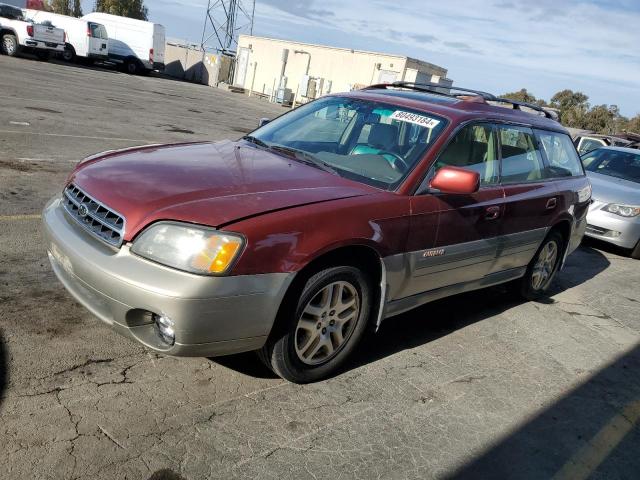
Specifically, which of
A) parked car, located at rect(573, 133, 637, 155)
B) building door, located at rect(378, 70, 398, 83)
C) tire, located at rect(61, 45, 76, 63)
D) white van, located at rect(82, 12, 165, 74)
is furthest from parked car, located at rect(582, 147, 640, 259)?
white van, located at rect(82, 12, 165, 74)

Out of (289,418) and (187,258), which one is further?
(289,418)

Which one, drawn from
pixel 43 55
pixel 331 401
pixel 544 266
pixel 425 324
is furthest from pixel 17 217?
pixel 43 55

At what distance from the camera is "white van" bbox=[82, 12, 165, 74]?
3038 cm

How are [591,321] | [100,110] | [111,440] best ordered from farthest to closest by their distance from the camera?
[100,110]
[591,321]
[111,440]

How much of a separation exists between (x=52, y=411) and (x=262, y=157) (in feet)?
6.62

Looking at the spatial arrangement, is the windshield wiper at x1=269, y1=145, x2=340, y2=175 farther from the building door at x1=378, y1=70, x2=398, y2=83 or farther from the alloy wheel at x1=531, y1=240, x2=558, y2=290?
the building door at x1=378, y1=70, x2=398, y2=83

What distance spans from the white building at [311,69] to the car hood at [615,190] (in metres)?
19.9

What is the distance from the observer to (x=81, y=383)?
118 inches

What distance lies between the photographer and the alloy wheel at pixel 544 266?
215 inches

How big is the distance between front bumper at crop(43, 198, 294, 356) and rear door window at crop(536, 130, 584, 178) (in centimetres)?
337

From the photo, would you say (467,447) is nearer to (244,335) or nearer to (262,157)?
(244,335)

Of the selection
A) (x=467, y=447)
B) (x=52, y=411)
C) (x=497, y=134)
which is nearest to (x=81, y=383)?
(x=52, y=411)

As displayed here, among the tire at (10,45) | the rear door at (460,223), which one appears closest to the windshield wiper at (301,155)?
the rear door at (460,223)

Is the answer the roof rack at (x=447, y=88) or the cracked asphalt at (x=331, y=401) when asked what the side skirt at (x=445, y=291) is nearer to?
the cracked asphalt at (x=331, y=401)
